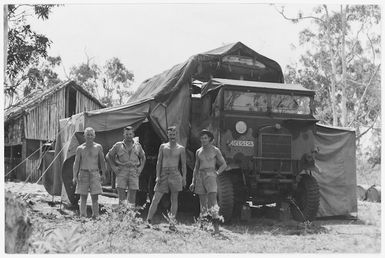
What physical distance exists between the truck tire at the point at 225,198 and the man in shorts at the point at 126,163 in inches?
51.3

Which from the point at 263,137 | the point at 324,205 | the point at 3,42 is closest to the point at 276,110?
the point at 263,137

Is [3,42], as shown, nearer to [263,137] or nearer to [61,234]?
[61,234]

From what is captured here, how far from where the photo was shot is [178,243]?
647 centimetres

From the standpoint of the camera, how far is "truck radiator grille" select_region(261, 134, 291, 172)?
8.57 metres

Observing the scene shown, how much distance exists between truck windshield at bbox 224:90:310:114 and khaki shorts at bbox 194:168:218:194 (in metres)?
1.52

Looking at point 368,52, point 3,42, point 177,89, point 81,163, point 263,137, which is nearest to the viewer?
point 3,42

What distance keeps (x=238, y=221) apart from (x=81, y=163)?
2782 mm

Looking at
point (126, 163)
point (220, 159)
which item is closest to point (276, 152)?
point (220, 159)

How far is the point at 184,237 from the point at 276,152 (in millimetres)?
2598

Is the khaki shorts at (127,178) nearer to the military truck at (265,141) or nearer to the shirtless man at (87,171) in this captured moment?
the shirtless man at (87,171)

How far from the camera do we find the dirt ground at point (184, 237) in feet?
18.4

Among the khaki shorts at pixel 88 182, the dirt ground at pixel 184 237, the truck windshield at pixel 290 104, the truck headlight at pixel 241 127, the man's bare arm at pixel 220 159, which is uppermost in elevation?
the truck windshield at pixel 290 104

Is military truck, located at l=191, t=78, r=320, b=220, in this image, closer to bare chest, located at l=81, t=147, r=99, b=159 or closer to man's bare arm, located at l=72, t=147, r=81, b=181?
bare chest, located at l=81, t=147, r=99, b=159

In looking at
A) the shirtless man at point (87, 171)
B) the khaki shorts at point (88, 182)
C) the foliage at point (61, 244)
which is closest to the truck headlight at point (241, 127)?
the shirtless man at point (87, 171)
